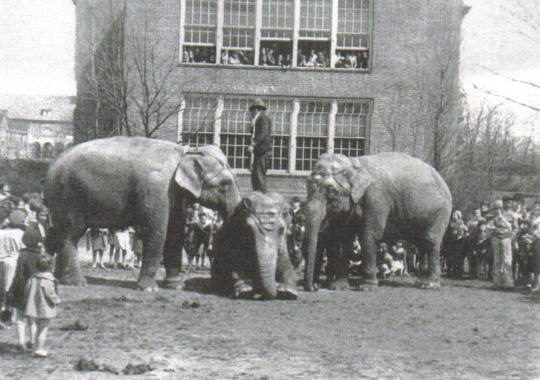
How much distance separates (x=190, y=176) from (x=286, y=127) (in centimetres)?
1467

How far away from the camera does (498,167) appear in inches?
1405

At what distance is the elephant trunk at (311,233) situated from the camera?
45.4 feet

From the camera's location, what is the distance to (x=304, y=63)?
28.6 metres

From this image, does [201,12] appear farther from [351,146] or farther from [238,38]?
[351,146]

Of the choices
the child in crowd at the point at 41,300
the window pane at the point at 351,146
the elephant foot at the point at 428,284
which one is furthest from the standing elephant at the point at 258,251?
the window pane at the point at 351,146

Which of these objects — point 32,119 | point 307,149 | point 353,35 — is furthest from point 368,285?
point 32,119

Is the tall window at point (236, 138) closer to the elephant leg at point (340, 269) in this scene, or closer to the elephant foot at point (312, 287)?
the elephant leg at point (340, 269)

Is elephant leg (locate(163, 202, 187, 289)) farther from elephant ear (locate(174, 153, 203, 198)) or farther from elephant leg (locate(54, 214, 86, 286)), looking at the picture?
elephant leg (locate(54, 214, 86, 286))

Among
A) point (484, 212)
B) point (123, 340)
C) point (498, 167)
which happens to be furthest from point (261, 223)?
point (498, 167)

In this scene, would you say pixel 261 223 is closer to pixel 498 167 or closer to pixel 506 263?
pixel 506 263

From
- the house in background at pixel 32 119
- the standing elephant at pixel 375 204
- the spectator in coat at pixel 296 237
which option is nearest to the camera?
the standing elephant at pixel 375 204

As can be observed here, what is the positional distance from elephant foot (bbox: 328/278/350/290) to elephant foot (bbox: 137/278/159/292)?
313cm

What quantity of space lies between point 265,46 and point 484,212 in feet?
33.5

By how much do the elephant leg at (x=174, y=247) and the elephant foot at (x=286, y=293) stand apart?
2236 mm
